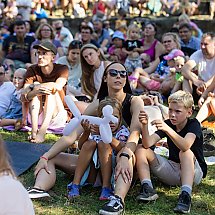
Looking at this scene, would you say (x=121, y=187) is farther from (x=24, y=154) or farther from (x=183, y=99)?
(x=24, y=154)

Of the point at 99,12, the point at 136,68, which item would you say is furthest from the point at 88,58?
the point at 99,12

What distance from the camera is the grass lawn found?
153 inches

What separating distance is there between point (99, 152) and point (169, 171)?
2.02 ft

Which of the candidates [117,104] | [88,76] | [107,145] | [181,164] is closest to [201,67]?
[88,76]

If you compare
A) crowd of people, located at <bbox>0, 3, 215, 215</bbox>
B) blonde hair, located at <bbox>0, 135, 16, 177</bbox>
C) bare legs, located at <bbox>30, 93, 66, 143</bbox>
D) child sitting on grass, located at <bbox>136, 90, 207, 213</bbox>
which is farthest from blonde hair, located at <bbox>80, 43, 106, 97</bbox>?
blonde hair, located at <bbox>0, 135, 16, 177</bbox>

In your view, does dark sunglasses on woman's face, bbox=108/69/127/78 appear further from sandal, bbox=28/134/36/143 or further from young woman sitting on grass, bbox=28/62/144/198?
sandal, bbox=28/134/36/143

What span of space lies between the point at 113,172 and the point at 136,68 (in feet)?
13.4

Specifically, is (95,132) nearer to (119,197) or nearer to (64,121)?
(119,197)

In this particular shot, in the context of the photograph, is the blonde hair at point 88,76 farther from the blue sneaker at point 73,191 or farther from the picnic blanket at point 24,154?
the blue sneaker at point 73,191

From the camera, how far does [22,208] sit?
220 cm

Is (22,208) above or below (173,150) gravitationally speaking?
above

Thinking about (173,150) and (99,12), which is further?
(99,12)

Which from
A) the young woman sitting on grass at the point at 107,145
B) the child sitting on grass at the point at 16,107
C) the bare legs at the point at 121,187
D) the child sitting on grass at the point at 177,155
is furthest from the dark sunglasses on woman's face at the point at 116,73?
the child sitting on grass at the point at 16,107

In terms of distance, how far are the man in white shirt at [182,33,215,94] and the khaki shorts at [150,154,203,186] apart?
106 inches
